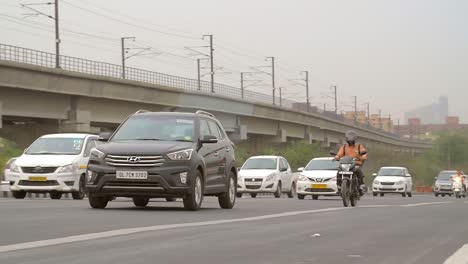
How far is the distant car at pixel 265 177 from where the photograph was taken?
122ft

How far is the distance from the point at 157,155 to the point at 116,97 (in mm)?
40154

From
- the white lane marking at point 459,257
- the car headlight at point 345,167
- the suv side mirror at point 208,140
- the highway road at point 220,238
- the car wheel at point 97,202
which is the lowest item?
the white lane marking at point 459,257

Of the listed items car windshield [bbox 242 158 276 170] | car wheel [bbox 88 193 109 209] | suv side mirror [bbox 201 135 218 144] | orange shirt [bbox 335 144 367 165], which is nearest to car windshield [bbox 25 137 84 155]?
orange shirt [bbox 335 144 367 165]

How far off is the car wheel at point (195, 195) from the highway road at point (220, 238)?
522 mm

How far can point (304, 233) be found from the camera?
12.3 metres

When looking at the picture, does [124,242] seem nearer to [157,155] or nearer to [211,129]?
[157,155]

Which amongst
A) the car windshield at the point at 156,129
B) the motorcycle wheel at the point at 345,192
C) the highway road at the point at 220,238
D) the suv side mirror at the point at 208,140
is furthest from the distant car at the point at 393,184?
the highway road at the point at 220,238

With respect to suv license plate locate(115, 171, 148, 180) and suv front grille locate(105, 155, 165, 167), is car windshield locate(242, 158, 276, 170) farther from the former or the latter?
suv license plate locate(115, 171, 148, 180)

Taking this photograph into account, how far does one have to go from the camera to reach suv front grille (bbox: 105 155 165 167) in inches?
653

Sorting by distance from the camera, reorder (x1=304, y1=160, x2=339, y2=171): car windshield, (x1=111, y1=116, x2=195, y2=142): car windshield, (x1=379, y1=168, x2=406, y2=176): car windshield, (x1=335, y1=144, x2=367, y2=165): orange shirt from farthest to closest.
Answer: (x1=379, y1=168, x2=406, y2=176): car windshield → (x1=304, y1=160, x2=339, y2=171): car windshield → (x1=335, y1=144, x2=367, y2=165): orange shirt → (x1=111, y1=116, x2=195, y2=142): car windshield

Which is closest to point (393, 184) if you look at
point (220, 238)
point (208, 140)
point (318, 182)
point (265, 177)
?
point (265, 177)

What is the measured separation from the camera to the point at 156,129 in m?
17.8

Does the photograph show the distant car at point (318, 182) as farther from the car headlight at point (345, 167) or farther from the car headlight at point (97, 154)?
the car headlight at point (97, 154)

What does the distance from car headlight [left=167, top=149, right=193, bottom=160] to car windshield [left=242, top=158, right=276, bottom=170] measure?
21266mm
